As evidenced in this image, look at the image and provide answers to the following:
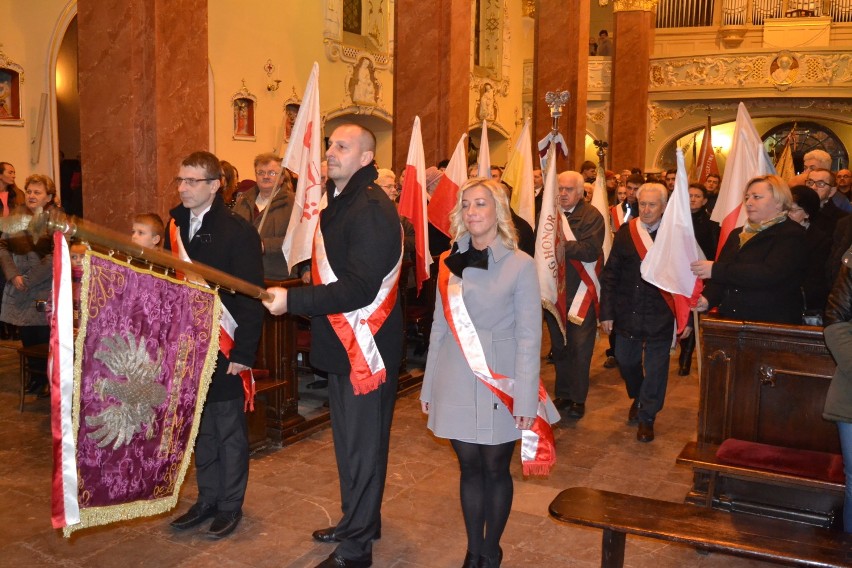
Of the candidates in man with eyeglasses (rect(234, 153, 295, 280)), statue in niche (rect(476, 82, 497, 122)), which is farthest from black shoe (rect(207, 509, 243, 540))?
statue in niche (rect(476, 82, 497, 122))

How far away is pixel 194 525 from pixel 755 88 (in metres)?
18.3

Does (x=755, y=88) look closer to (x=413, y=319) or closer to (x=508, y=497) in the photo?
(x=413, y=319)

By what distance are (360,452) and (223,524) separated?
0.97 meters

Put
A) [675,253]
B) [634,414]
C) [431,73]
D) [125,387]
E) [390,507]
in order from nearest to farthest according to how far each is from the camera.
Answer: [125,387] < [390,507] < [675,253] < [634,414] < [431,73]

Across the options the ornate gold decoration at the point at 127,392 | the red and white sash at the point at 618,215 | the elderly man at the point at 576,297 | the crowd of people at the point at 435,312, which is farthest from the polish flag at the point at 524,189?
the ornate gold decoration at the point at 127,392

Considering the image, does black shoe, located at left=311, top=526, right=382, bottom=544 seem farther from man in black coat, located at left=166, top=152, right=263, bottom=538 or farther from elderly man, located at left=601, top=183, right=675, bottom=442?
elderly man, located at left=601, top=183, right=675, bottom=442

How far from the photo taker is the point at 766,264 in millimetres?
4695

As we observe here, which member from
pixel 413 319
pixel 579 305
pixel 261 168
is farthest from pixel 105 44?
pixel 579 305

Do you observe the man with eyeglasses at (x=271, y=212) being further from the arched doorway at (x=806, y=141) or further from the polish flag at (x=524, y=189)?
the arched doorway at (x=806, y=141)

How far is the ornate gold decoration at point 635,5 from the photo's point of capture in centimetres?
1819

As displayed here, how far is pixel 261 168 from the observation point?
22.3ft

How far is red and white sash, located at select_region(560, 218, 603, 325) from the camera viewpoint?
21.8 ft

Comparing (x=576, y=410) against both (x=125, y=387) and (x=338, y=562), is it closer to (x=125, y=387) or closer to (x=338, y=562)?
(x=338, y=562)

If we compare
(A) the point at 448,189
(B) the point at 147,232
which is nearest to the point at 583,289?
(A) the point at 448,189
